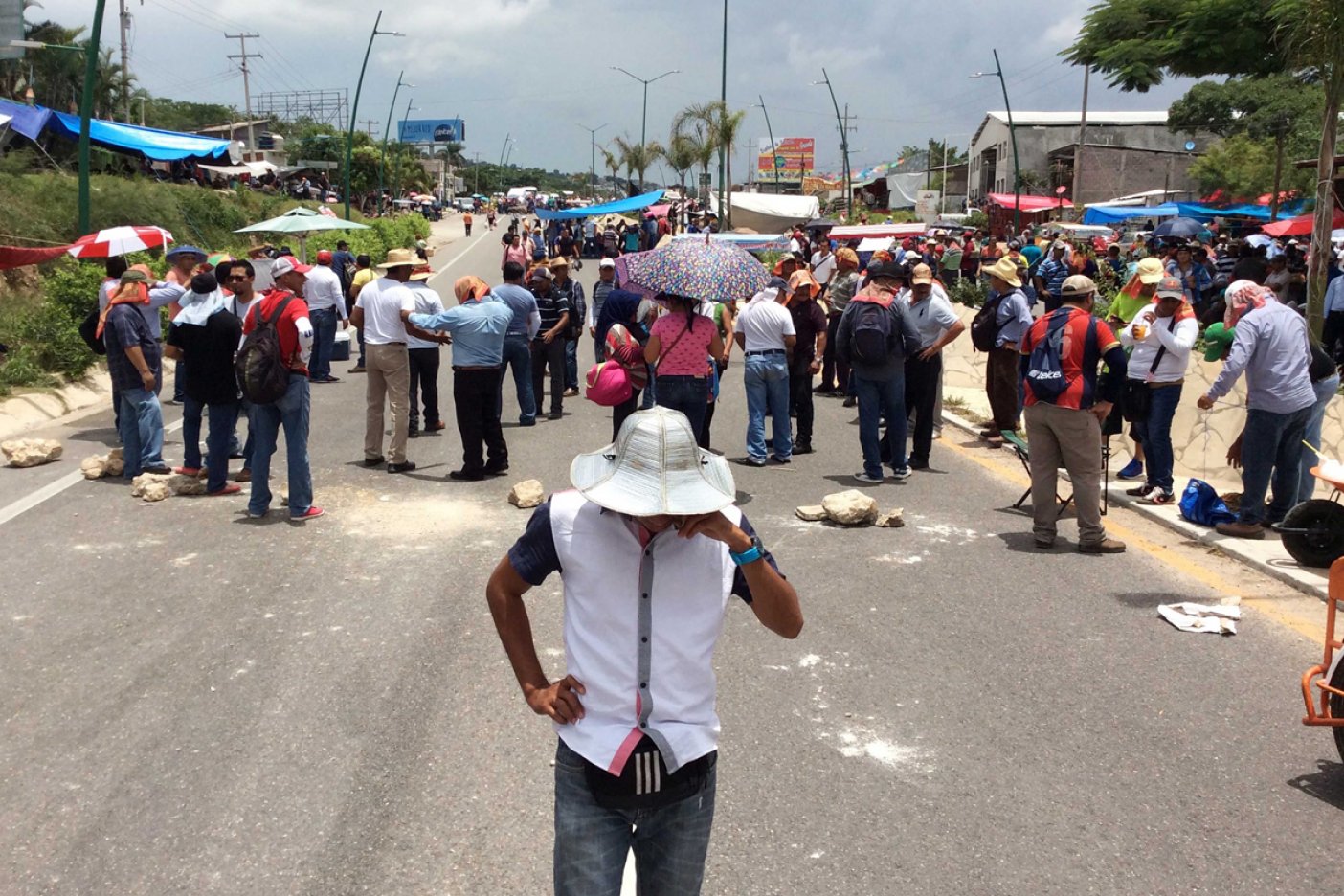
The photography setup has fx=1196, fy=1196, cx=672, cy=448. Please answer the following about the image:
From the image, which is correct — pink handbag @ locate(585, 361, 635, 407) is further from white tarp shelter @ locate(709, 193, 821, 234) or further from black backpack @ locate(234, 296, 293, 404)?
white tarp shelter @ locate(709, 193, 821, 234)

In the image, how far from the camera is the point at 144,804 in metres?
4.32

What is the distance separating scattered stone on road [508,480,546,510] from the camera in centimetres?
892

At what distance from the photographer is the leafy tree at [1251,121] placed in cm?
4153

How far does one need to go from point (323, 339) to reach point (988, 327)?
933cm

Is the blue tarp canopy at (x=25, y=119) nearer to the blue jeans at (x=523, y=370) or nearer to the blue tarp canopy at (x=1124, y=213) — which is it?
the blue jeans at (x=523, y=370)

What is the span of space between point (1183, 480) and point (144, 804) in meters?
8.75

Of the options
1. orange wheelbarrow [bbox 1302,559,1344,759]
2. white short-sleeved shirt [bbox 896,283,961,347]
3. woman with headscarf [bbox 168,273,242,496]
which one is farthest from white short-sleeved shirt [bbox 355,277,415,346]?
orange wheelbarrow [bbox 1302,559,1344,759]

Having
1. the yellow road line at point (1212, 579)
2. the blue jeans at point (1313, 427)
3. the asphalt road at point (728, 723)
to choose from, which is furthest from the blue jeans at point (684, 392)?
the blue jeans at point (1313, 427)

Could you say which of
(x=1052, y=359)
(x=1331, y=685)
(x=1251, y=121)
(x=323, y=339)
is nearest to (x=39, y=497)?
(x=323, y=339)

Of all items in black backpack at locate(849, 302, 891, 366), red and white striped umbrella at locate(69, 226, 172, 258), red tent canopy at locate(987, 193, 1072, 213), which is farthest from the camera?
red tent canopy at locate(987, 193, 1072, 213)

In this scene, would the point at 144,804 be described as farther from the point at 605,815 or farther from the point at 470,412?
the point at 470,412

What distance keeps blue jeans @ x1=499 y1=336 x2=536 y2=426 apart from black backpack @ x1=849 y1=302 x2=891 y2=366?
13.3 feet

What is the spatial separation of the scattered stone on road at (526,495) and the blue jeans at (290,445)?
1.47 metres

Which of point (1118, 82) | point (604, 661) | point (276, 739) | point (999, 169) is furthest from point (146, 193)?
point (999, 169)
